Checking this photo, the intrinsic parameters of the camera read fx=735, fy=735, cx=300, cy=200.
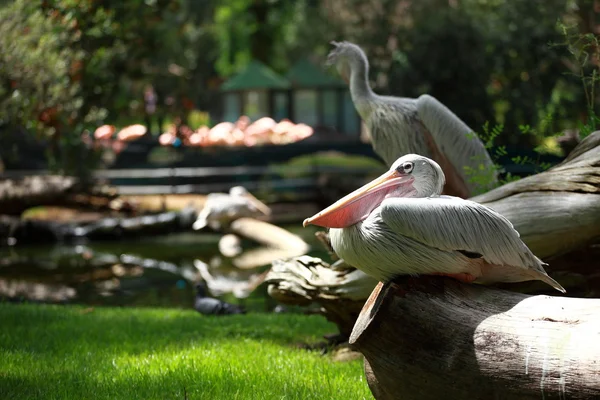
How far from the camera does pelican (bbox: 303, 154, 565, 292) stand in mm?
3213

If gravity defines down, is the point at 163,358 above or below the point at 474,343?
below

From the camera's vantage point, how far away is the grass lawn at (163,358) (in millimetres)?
4078

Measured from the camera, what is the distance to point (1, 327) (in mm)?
5996

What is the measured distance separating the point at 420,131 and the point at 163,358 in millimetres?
2884

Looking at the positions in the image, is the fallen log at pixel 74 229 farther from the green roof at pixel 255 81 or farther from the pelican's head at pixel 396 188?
the green roof at pixel 255 81

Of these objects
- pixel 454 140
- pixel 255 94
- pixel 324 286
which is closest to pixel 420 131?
pixel 454 140

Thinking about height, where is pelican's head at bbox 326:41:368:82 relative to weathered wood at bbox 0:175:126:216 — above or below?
above

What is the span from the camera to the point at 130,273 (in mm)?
10961

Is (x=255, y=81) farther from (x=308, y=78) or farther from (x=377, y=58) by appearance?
(x=377, y=58)

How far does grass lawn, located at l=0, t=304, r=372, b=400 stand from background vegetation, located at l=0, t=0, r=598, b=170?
3386 mm

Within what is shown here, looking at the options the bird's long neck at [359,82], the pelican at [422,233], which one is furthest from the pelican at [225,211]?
the pelican at [422,233]

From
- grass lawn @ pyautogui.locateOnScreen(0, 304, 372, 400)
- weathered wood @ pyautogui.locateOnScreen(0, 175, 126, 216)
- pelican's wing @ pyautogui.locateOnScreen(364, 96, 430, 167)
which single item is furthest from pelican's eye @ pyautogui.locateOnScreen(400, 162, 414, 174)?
weathered wood @ pyautogui.locateOnScreen(0, 175, 126, 216)

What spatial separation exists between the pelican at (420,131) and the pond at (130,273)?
3.05m

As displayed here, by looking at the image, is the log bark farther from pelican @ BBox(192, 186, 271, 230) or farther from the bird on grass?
pelican @ BBox(192, 186, 271, 230)
